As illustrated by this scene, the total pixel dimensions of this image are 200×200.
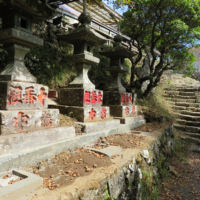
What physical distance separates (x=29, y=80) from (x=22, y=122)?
91 centimetres

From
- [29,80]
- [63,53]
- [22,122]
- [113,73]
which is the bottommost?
[22,122]

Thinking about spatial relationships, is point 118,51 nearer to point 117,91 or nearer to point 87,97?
point 117,91

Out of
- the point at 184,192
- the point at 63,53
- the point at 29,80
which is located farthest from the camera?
the point at 63,53

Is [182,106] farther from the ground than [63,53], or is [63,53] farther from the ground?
[63,53]

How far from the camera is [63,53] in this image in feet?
30.9

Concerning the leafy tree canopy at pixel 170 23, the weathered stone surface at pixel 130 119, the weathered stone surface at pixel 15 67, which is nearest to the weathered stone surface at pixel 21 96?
the weathered stone surface at pixel 15 67

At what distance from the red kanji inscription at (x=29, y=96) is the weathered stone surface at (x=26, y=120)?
0.74 feet

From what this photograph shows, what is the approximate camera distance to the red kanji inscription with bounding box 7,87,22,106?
3.21 metres

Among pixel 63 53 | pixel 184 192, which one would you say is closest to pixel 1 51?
pixel 63 53

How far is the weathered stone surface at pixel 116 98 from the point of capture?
6872mm

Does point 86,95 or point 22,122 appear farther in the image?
point 86,95

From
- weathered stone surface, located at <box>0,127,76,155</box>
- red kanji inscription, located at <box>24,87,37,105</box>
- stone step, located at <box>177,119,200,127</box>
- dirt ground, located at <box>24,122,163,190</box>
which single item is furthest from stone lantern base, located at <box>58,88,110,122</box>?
stone step, located at <box>177,119,200,127</box>

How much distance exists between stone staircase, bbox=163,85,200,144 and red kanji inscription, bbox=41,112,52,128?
295 inches

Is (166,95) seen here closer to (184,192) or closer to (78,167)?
(184,192)
